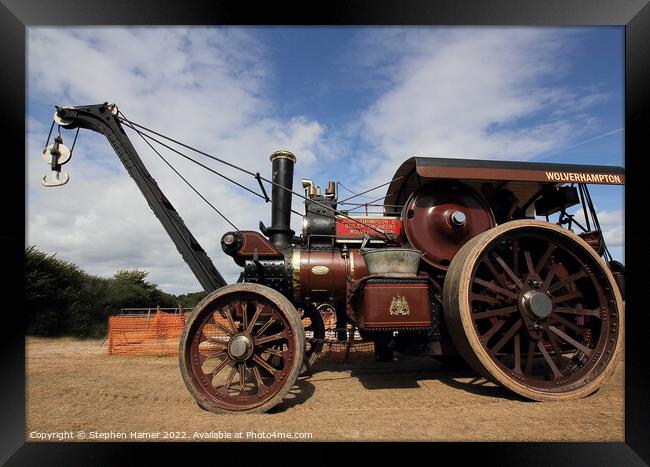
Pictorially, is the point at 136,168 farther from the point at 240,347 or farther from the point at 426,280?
the point at 426,280

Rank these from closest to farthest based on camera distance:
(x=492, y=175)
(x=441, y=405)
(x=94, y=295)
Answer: (x=441, y=405), (x=492, y=175), (x=94, y=295)

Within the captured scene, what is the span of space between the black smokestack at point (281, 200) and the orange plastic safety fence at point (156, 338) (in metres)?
3.14

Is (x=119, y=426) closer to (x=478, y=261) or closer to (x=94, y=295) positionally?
(x=478, y=261)

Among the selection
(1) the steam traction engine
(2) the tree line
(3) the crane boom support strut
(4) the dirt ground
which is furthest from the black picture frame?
(2) the tree line

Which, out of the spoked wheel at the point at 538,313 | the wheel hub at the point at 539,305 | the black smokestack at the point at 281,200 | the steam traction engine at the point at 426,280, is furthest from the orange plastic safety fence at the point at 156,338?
the wheel hub at the point at 539,305

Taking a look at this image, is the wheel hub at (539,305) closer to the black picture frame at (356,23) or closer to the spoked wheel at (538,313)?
the spoked wheel at (538,313)

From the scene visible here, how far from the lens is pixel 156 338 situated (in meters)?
10.0

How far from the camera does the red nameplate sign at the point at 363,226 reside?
4.85 m

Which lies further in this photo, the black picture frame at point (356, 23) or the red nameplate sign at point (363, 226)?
the red nameplate sign at point (363, 226)

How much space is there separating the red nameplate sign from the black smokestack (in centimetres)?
72
